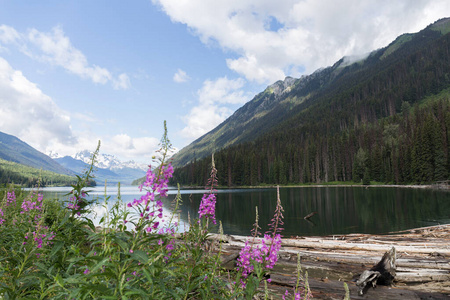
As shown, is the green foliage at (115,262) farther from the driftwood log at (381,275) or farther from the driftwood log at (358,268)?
the driftwood log at (381,275)

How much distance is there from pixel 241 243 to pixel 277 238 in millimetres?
9063

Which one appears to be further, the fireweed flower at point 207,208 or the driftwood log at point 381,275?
the driftwood log at point 381,275

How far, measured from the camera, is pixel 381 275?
24.4 feet

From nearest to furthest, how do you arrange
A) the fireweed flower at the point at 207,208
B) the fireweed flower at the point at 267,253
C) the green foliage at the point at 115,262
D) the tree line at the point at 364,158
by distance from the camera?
the green foliage at the point at 115,262 → the fireweed flower at the point at 267,253 → the fireweed flower at the point at 207,208 → the tree line at the point at 364,158

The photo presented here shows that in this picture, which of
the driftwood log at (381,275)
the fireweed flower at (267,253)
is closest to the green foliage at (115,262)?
the fireweed flower at (267,253)

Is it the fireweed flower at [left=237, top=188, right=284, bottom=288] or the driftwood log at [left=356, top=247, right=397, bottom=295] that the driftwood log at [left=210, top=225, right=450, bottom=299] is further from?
the fireweed flower at [left=237, top=188, right=284, bottom=288]

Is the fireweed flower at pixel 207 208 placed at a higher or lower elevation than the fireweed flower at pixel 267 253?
higher

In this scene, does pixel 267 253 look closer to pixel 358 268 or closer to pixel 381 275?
pixel 381 275

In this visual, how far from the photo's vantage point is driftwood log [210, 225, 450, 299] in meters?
6.98

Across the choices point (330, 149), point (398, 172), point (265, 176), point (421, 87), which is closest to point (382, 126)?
point (330, 149)

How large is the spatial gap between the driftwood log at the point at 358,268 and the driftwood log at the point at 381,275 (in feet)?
0.24

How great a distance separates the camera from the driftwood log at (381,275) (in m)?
7.12

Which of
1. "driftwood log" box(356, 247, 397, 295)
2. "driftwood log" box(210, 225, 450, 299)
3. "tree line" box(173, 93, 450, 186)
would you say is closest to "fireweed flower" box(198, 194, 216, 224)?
"driftwood log" box(210, 225, 450, 299)

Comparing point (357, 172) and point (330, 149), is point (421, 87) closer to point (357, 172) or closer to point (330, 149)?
point (330, 149)
